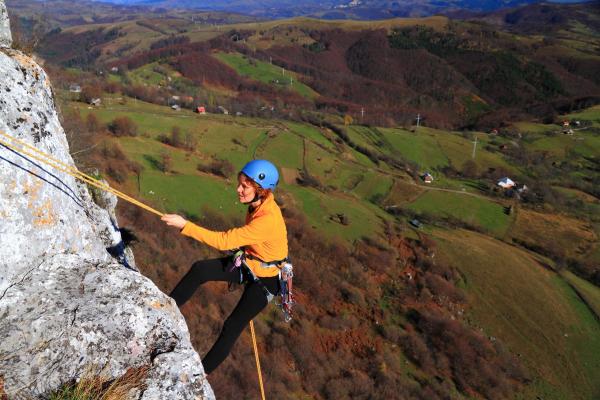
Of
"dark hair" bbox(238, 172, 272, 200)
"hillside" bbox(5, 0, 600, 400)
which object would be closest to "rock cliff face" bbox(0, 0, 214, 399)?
"dark hair" bbox(238, 172, 272, 200)

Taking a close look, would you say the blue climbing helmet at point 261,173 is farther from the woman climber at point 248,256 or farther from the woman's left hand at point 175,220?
the woman's left hand at point 175,220

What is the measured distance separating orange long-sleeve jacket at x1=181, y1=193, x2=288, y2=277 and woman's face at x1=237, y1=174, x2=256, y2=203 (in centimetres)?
21

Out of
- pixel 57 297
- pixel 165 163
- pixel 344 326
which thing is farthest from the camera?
pixel 165 163

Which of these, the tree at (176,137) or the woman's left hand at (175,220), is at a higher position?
the woman's left hand at (175,220)

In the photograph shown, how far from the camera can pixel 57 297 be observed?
484 cm

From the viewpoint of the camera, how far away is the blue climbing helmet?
5.93 meters

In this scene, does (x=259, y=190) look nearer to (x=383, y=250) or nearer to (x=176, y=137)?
(x=383, y=250)

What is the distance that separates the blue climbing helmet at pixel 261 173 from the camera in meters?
5.93

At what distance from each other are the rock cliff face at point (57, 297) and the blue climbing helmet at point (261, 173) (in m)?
2.02

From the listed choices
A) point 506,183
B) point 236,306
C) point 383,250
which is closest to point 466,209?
point 506,183

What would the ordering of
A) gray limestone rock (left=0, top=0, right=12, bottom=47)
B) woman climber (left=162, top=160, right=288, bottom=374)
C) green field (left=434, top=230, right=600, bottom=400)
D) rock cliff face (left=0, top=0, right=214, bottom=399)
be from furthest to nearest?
green field (left=434, top=230, right=600, bottom=400) < gray limestone rock (left=0, top=0, right=12, bottom=47) < woman climber (left=162, top=160, right=288, bottom=374) < rock cliff face (left=0, top=0, right=214, bottom=399)

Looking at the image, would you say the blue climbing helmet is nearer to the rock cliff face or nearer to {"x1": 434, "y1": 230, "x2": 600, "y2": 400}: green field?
the rock cliff face

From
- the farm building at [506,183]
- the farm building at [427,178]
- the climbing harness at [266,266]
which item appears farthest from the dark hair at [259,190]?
the farm building at [506,183]

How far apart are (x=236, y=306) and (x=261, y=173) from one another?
90.7 inches
